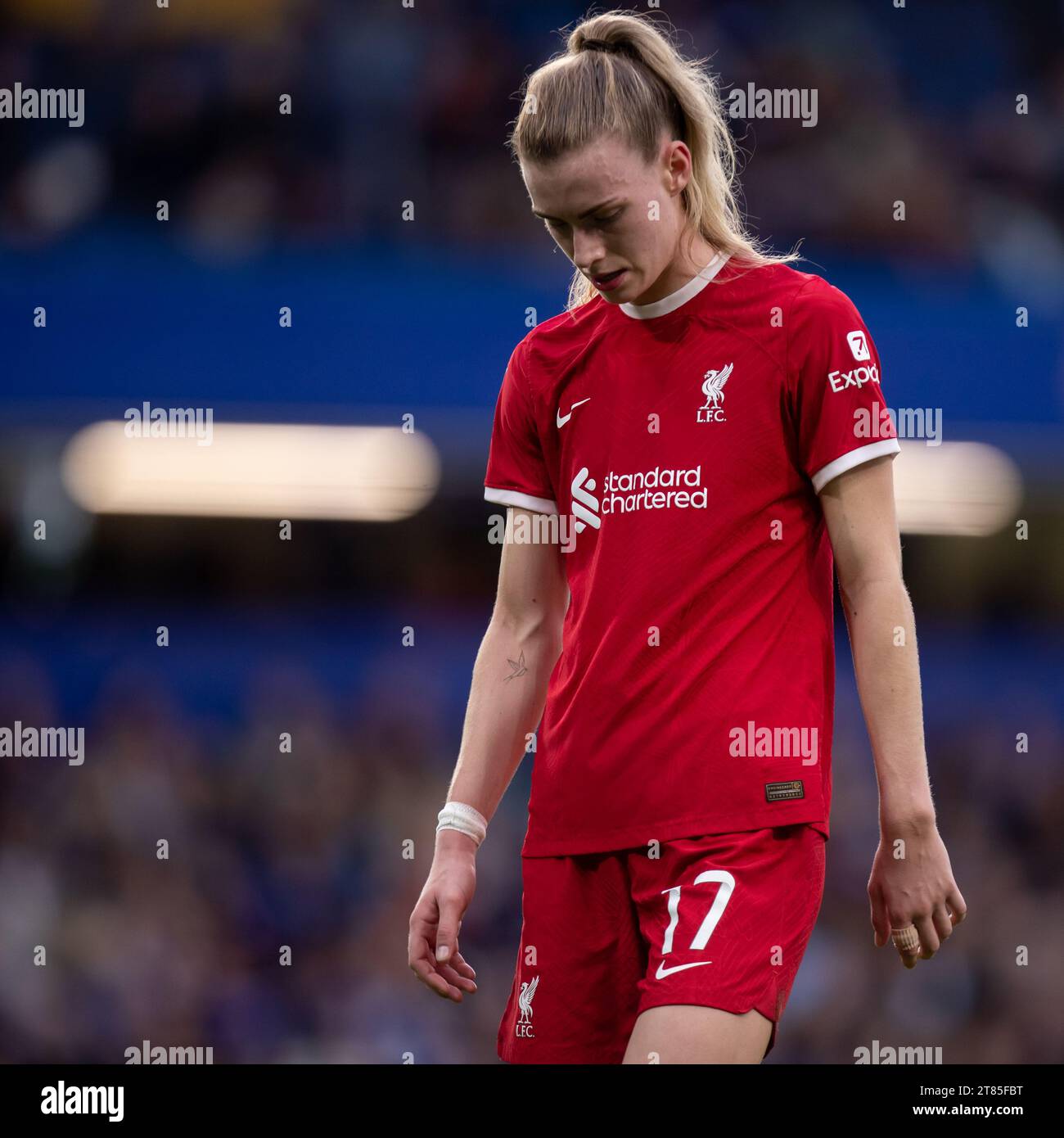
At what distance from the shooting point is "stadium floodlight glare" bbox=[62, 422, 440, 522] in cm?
691

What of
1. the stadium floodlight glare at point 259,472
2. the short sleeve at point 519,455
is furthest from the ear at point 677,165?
the stadium floodlight glare at point 259,472

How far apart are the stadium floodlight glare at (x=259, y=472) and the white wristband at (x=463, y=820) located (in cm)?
438

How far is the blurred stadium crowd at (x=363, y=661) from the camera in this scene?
6281 millimetres

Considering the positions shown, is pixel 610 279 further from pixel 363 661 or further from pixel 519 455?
pixel 363 661

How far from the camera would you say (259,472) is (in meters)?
6.91

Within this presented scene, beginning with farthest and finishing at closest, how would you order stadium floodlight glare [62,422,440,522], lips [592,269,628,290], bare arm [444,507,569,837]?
stadium floodlight glare [62,422,440,522]
bare arm [444,507,569,837]
lips [592,269,628,290]

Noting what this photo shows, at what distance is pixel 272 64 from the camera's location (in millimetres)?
7496

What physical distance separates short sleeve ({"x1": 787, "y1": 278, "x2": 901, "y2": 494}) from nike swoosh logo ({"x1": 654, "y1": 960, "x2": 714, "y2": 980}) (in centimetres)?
72

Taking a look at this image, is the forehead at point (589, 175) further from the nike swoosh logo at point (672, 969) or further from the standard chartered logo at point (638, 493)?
the nike swoosh logo at point (672, 969)

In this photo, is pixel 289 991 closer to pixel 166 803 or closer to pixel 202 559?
pixel 166 803

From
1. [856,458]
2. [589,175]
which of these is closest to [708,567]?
[856,458]

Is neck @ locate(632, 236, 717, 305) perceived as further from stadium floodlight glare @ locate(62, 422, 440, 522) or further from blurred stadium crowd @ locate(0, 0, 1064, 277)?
blurred stadium crowd @ locate(0, 0, 1064, 277)

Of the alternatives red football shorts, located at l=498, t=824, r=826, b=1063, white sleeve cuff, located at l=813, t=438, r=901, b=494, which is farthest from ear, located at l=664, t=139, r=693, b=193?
red football shorts, located at l=498, t=824, r=826, b=1063

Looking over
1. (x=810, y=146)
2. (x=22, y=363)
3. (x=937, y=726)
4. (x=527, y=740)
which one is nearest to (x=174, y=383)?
(x=22, y=363)
